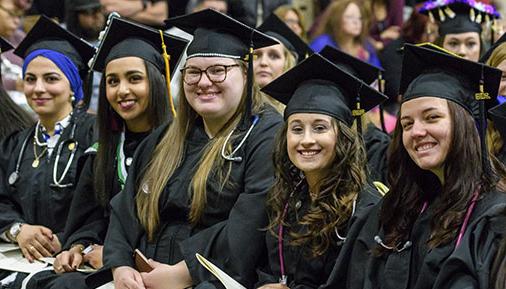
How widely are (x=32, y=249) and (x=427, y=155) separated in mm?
2582

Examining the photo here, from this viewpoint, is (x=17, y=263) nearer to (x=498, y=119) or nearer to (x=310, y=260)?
(x=310, y=260)

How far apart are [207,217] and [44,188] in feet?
4.54

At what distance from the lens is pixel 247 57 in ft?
17.0

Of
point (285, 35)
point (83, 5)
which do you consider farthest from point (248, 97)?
point (83, 5)

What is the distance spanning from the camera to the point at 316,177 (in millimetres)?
4648

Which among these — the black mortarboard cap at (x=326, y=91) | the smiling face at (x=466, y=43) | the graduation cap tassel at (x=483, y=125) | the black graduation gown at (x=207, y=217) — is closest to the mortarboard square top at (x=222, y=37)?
the black graduation gown at (x=207, y=217)

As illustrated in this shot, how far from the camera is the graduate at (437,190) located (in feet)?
12.8

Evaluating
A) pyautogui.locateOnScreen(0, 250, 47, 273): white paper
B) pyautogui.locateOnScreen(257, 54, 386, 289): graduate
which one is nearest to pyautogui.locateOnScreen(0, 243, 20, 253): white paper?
pyautogui.locateOnScreen(0, 250, 47, 273): white paper

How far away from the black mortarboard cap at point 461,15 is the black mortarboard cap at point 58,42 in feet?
7.31

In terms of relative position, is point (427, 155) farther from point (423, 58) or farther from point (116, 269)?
point (116, 269)

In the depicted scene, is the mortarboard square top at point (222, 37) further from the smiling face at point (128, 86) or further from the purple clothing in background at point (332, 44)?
the purple clothing in background at point (332, 44)

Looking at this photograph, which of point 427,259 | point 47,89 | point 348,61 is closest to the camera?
point 427,259

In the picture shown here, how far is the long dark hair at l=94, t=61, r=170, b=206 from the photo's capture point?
571 centimetres

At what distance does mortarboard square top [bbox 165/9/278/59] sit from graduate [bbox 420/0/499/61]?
1857 millimetres
